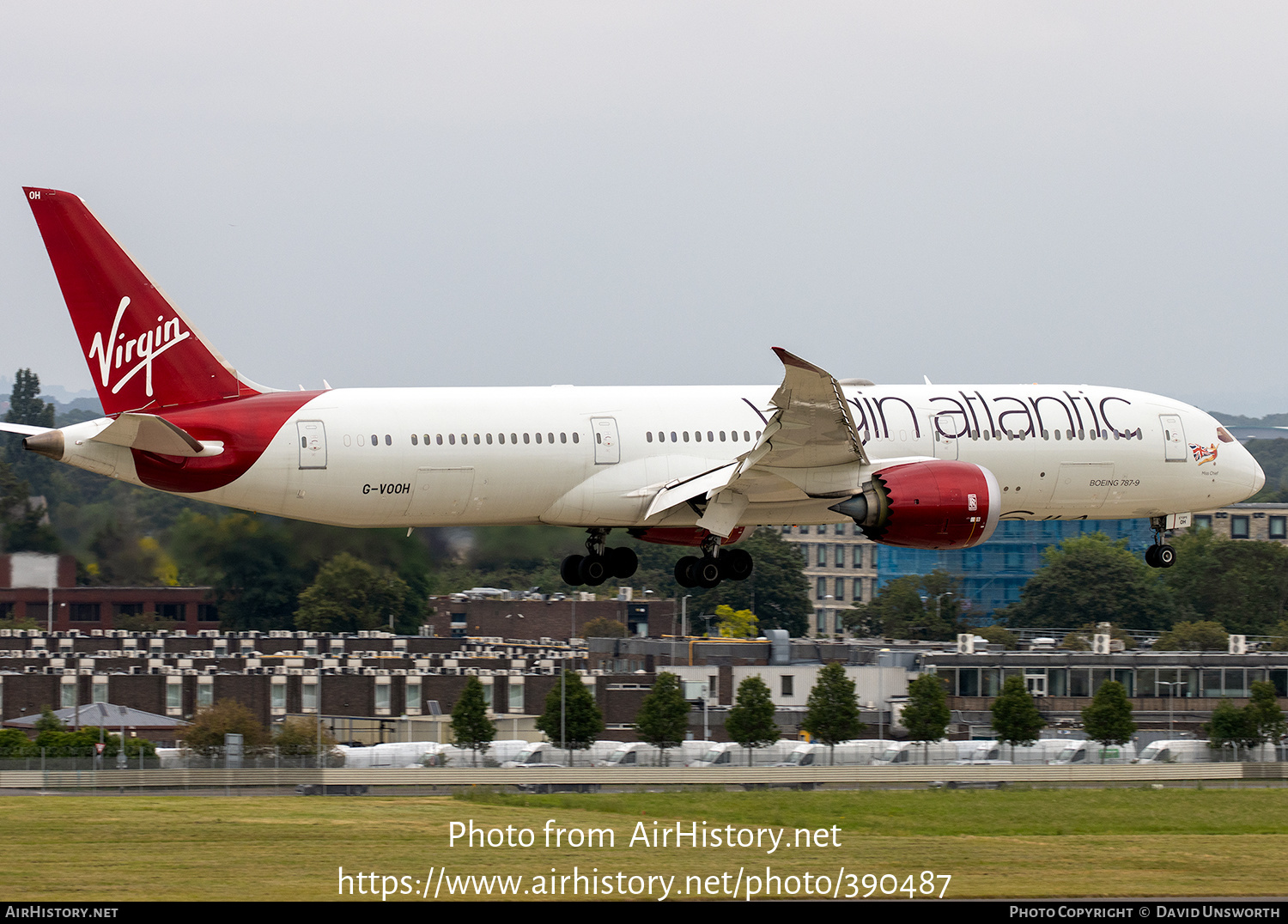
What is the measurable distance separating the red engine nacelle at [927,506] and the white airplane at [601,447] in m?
0.05

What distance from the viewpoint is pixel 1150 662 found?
332 feet

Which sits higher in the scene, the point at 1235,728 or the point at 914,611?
the point at 914,611

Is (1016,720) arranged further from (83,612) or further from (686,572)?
(83,612)

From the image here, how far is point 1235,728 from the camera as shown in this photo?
284 feet

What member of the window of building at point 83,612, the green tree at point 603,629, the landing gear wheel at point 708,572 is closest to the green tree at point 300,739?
the window of building at point 83,612

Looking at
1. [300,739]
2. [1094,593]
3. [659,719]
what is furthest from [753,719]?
[1094,593]

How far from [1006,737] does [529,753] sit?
22736 millimetres

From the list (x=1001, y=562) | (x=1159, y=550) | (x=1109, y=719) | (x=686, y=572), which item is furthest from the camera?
(x=1001, y=562)

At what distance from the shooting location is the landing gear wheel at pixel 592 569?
44906mm

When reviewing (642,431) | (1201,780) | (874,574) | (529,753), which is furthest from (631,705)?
(874,574)

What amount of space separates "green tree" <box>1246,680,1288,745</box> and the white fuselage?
43.1 m

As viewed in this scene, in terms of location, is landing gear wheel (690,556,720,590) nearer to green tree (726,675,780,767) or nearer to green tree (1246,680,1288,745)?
green tree (726,675,780,767)

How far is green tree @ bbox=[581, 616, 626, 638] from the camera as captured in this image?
389 feet

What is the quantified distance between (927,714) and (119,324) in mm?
54253
